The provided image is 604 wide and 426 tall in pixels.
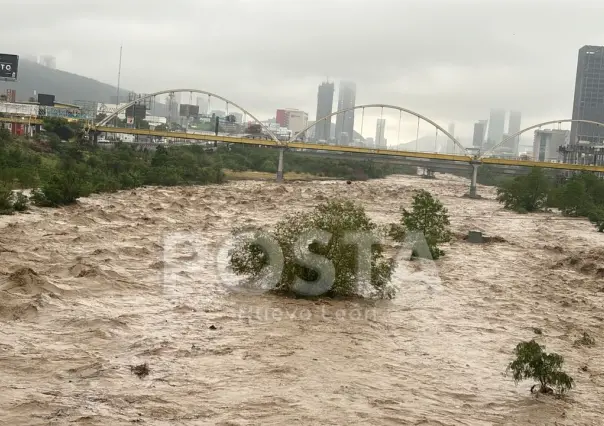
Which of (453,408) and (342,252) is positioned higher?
(342,252)

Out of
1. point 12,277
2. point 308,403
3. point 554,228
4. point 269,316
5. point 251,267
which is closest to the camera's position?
point 308,403

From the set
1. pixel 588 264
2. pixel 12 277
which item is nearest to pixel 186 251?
pixel 12 277

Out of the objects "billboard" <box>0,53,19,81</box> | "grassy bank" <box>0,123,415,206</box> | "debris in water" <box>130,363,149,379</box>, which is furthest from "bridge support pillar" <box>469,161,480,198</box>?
"debris in water" <box>130,363,149,379</box>

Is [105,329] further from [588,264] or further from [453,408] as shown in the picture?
[588,264]

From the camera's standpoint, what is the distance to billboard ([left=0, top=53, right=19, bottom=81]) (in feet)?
342

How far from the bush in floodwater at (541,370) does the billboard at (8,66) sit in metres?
99.6

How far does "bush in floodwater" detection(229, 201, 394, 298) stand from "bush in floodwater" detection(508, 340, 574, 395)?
7.95m

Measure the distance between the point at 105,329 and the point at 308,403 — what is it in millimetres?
6202

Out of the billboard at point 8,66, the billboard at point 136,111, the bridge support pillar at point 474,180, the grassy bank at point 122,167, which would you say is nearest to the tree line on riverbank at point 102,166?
the grassy bank at point 122,167

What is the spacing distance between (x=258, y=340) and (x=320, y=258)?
4.96 m

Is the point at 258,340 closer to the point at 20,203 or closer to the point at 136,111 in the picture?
the point at 20,203

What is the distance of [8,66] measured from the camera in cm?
10588

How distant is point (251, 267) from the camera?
2364 centimetres

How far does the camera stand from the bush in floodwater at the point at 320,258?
22500mm
